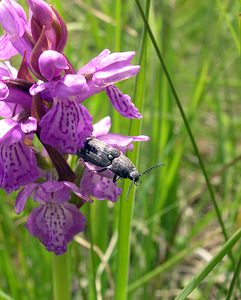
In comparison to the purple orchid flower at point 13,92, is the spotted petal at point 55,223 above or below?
below

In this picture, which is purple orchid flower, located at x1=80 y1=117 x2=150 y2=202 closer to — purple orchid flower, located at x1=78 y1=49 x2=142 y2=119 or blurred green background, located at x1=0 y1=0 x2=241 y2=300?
purple orchid flower, located at x1=78 y1=49 x2=142 y2=119

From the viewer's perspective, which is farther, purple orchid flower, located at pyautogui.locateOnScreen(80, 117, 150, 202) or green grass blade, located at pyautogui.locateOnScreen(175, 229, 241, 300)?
purple orchid flower, located at pyautogui.locateOnScreen(80, 117, 150, 202)

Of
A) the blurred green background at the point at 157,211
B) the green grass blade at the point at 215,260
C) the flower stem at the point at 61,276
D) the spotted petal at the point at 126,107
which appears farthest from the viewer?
the blurred green background at the point at 157,211

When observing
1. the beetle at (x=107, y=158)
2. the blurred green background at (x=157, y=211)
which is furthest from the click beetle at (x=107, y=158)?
the blurred green background at (x=157, y=211)

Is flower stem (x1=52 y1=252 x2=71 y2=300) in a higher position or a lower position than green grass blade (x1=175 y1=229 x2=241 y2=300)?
lower

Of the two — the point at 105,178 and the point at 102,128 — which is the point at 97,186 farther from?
the point at 102,128

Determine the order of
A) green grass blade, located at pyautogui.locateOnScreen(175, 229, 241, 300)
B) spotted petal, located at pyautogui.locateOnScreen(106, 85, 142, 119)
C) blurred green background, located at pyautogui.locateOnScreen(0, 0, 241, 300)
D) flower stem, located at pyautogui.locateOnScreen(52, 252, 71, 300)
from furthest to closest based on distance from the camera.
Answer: blurred green background, located at pyautogui.locateOnScreen(0, 0, 241, 300), flower stem, located at pyautogui.locateOnScreen(52, 252, 71, 300), spotted petal, located at pyautogui.locateOnScreen(106, 85, 142, 119), green grass blade, located at pyautogui.locateOnScreen(175, 229, 241, 300)

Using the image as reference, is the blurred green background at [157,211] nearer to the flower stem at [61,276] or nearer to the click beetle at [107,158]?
the flower stem at [61,276]

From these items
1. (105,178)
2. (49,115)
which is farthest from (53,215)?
(49,115)

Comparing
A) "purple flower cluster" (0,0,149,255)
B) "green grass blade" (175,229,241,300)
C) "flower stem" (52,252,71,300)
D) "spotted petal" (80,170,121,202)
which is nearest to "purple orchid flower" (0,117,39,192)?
"purple flower cluster" (0,0,149,255)
